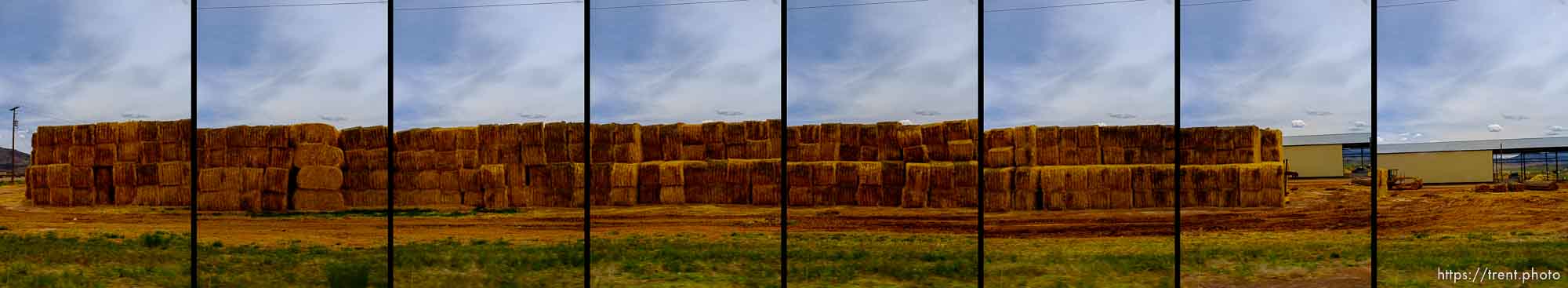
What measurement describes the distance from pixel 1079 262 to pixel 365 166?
12.5 metres

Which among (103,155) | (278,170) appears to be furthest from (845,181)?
(103,155)

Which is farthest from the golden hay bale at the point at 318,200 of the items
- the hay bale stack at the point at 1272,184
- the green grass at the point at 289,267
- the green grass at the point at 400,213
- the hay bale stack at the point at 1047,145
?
the hay bale stack at the point at 1272,184

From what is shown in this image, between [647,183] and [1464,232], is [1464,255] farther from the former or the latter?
[647,183]

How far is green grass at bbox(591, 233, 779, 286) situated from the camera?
24.3 ft

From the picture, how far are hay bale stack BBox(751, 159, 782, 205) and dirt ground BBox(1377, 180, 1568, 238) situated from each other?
393 inches

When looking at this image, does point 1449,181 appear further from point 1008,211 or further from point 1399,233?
point 1008,211

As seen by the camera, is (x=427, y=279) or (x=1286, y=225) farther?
(x=1286, y=225)

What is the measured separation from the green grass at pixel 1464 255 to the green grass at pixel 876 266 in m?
3.60

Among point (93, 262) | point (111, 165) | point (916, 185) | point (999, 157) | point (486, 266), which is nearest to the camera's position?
point (93, 262)

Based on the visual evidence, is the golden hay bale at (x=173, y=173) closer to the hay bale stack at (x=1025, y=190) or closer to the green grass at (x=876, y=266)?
the green grass at (x=876, y=266)

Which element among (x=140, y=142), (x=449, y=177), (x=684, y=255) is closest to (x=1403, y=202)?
(x=684, y=255)

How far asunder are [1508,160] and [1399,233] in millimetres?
2123

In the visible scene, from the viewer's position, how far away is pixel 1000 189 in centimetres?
1494

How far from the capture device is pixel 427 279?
7387 millimetres
